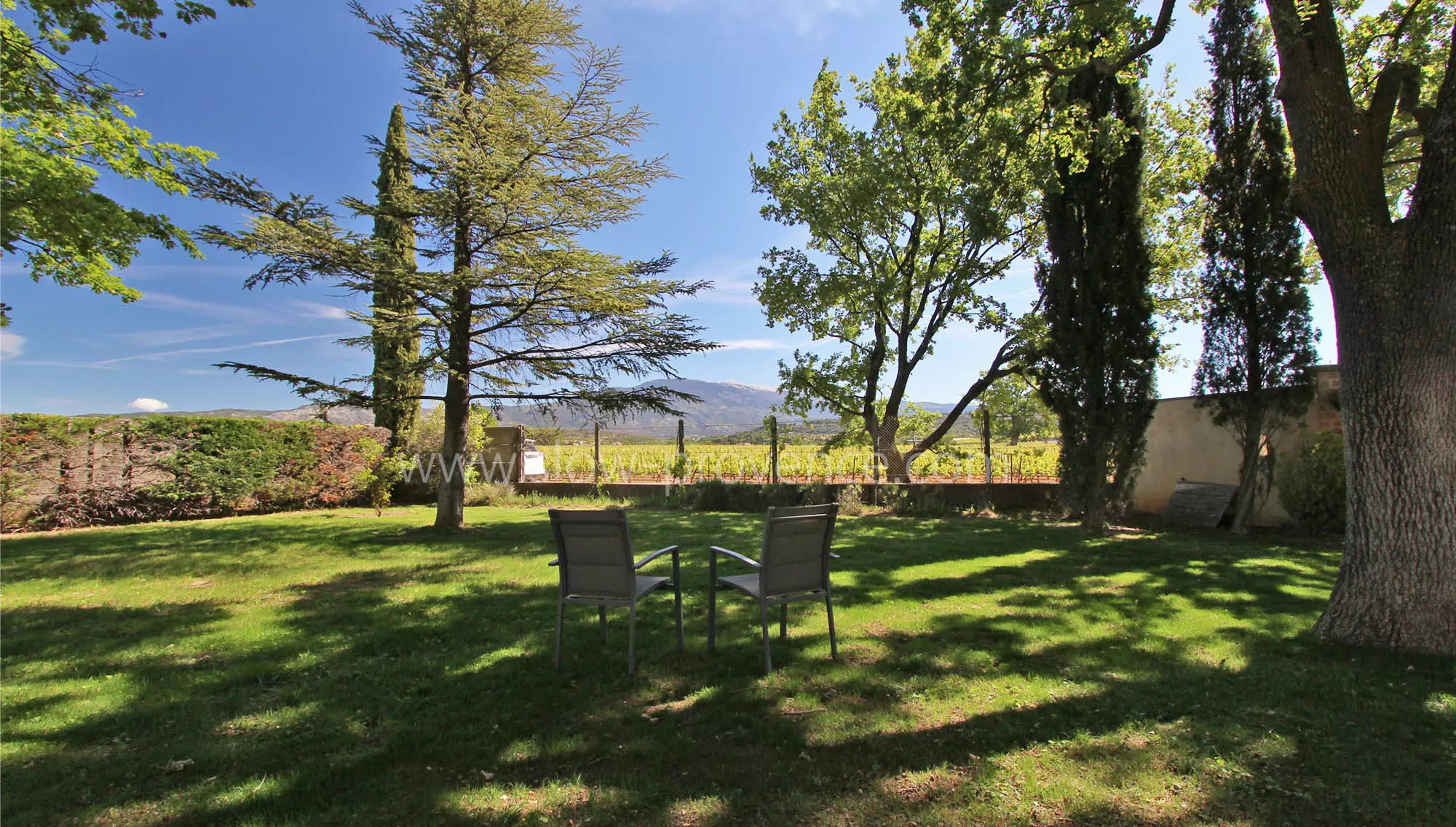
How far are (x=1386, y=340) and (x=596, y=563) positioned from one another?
17.3ft

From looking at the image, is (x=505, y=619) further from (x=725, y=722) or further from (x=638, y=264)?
(x=638, y=264)

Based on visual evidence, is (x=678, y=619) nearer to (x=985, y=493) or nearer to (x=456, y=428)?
(x=456, y=428)

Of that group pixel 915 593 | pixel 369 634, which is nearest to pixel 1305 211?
pixel 915 593

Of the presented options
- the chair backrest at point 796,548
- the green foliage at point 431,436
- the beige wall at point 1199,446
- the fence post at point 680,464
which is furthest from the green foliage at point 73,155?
the beige wall at point 1199,446

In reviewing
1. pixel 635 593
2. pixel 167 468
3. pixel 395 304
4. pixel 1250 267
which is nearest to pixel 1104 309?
pixel 1250 267

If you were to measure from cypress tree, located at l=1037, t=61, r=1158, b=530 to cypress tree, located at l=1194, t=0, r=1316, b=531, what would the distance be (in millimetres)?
995

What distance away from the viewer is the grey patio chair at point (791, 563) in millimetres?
3750

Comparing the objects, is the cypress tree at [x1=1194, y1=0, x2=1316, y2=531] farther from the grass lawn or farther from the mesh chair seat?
the mesh chair seat

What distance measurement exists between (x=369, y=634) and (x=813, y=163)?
44.5ft

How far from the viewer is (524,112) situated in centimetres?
939

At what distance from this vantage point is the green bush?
823cm

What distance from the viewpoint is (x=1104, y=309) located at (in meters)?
9.66

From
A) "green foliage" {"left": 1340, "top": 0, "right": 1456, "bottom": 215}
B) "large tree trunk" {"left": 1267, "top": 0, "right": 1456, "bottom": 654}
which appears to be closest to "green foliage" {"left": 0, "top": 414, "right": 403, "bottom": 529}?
"large tree trunk" {"left": 1267, "top": 0, "right": 1456, "bottom": 654}

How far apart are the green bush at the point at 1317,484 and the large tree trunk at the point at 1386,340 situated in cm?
538
